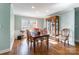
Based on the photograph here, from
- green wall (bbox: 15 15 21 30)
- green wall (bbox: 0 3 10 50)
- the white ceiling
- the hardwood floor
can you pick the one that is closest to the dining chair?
the hardwood floor

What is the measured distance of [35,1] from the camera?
265cm

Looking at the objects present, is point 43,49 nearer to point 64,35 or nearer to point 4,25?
point 64,35

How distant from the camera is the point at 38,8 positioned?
2.65 m

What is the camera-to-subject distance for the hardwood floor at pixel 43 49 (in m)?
2.67

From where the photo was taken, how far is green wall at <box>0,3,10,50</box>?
2576mm

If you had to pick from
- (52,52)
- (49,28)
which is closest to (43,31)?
(49,28)

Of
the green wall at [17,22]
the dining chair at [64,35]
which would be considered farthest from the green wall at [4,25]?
the dining chair at [64,35]

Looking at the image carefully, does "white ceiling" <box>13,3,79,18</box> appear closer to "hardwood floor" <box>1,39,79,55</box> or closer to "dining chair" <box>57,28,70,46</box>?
"dining chair" <box>57,28,70,46</box>

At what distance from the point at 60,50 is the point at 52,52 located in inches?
7.8

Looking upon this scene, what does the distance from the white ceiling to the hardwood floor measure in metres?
0.69

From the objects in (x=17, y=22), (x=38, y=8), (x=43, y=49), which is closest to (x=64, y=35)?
(x=43, y=49)

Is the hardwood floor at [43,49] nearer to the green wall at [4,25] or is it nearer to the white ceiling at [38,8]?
the green wall at [4,25]

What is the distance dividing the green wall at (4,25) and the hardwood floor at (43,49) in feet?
0.71
